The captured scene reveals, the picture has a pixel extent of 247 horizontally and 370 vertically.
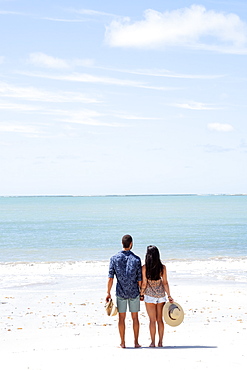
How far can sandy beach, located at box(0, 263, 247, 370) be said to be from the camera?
7480 mm

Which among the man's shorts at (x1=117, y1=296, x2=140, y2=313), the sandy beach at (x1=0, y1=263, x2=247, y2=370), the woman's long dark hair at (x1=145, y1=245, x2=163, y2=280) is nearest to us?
the sandy beach at (x1=0, y1=263, x2=247, y2=370)

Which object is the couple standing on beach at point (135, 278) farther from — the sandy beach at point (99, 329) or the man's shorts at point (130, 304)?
the sandy beach at point (99, 329)

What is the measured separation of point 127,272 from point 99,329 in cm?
362

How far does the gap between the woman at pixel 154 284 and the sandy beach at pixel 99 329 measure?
660 mm

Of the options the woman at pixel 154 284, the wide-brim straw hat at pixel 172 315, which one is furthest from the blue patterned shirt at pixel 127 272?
the wide-brim straw hat at pixel 172 315

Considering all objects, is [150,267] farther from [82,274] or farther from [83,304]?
[82,274]

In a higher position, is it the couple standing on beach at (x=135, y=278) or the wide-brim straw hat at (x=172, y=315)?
the couple standing on beach at (x=135, y=278)

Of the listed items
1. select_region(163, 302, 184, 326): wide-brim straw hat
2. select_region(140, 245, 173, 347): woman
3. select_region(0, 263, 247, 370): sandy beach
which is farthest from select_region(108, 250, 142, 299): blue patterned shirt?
select_region(0, 263, 247, 370): sandy beach

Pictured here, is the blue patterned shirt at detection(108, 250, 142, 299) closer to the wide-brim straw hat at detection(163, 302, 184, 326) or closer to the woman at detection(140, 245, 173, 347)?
the woman at detection(140, 245, 173, 347)

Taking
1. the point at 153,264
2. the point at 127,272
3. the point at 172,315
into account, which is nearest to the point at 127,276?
the point at 127,272

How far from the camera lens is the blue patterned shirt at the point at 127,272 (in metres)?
8.24

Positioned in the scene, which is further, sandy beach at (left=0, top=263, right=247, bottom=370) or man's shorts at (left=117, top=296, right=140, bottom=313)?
man's shorts at (left=117, top=296, right=140, bottom=313)

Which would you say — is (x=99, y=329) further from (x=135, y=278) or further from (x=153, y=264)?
(x=153, y=264)

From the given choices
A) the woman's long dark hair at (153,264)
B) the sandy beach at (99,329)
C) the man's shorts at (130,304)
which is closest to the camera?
the sandy beach at (99,329)
